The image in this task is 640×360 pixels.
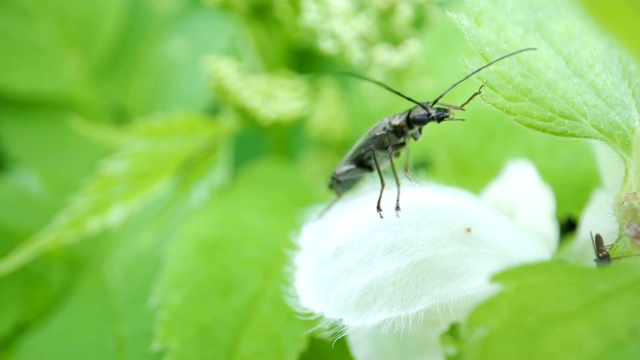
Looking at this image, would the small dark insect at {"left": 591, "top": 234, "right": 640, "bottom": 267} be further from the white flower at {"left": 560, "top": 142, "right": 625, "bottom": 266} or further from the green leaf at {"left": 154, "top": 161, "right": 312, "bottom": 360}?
the green leaf at {"left": 154, "top": 161, "right": 312, "bottom": 360}

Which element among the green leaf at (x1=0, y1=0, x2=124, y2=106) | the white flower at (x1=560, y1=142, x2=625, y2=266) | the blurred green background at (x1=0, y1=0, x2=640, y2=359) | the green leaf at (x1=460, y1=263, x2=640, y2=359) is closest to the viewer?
the green leaf at (x1=460, y1=263, x2=640, y2=359)

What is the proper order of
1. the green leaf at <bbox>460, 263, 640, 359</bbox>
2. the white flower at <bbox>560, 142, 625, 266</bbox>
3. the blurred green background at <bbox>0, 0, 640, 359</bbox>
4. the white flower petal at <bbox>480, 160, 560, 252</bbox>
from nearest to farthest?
the green leaf at <bbox>460, 263, 640, 359</bbox> < the white flower at <bbox>560, 142, 625, 266</bbox> < the white flower petal at <bbox>480, 160, 560, 252</bbox> < the blurred green background at <bbox>0, 0, 640, 359</bbox>

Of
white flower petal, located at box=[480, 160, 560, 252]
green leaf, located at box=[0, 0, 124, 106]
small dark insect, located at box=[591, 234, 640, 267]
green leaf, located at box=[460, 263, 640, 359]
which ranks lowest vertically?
green leaf, located at box=[460, 263, 640, 359]

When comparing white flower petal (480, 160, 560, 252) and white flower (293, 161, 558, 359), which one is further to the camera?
white flower petal (480, 160, 560, 252)

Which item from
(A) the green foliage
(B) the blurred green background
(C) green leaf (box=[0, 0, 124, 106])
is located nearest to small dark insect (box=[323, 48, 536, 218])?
(B) the blurred green background

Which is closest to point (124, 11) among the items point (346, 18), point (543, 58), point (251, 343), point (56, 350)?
point (346, 18)

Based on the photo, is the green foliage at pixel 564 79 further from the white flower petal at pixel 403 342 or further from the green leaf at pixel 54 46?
the green leaf at pixel 54 46

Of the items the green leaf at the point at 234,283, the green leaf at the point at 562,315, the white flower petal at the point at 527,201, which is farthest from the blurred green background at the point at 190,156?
the green leaf at the point at 562,315
